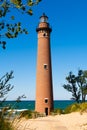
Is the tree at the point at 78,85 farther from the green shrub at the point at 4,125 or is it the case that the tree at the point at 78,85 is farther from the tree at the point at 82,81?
the green shrub at the point at 4,125

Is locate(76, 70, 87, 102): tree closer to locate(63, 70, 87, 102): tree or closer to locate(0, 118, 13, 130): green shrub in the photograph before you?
locate(63, 70, 87, 102): tree

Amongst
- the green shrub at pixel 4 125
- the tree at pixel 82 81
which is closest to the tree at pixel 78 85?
the tree at pixel 82 81

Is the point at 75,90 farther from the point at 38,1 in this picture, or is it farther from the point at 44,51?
the point at 38,1

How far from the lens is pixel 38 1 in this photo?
6.76 m

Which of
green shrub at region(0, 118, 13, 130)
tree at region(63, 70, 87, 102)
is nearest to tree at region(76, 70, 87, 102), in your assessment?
tree at region(63, 70, 87, 102)

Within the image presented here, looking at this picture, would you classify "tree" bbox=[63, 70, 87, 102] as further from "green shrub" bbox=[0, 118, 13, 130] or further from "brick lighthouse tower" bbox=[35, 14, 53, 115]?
"green shrub" bbox=[0, 118, 13, 130]

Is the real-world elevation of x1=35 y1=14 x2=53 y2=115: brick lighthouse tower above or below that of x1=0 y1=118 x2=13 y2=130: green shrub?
above

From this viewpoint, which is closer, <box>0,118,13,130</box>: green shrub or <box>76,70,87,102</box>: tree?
<box>0,118,13,130</box>: green shrub

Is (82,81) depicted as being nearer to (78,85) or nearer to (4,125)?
(78,85)

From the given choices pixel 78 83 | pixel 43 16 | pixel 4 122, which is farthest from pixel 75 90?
pixel 4 122

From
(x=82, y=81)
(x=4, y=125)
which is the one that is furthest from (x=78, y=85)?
(x=4, y=125)

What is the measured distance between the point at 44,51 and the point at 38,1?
39.2m

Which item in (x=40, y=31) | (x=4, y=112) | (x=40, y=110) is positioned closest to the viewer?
(x=4, y=112)

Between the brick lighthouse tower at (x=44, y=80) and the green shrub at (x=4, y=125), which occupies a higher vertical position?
the brick lighthouse tower at (x=44, y=80)
